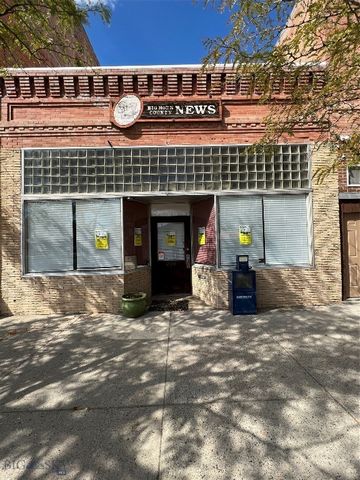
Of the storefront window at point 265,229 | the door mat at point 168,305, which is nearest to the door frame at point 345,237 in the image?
the storefront window at point 265,229

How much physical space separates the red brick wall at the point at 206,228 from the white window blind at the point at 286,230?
1471 millimetres

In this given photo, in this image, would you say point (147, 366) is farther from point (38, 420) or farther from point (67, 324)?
point (67, 324)

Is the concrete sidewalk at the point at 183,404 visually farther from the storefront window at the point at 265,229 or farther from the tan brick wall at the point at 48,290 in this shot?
the storefront window at the point at 265,229

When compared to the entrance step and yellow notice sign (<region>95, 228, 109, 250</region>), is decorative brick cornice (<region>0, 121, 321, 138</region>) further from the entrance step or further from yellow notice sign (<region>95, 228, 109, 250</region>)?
the entrance step

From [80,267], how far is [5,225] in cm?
231

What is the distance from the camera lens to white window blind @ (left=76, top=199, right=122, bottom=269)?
7652mm

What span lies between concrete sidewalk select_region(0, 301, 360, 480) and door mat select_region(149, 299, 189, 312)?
159 centimetres

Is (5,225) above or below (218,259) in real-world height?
above

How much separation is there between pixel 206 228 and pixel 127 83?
15.0 ft

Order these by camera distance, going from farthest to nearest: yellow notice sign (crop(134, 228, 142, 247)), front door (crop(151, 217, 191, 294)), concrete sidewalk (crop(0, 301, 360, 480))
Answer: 1. front door (crop(151, 217, 191, 294))
2. yellow notice sign (crop(134, 228, 142, 247))
3. concrete sidewalk (crop(0, 301, 360, 480))

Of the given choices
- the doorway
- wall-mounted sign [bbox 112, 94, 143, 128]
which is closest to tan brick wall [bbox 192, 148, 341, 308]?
the doorway

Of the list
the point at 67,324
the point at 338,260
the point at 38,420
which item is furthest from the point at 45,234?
the point at 338,260

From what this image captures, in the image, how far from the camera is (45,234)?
7.66 metres

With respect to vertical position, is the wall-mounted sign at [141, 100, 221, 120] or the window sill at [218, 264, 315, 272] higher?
the wall-mounted sign at [141, 100, 221, 120]
